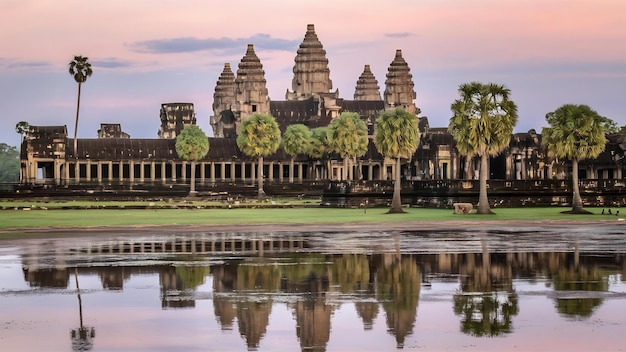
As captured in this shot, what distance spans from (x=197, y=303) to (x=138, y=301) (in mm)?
1399

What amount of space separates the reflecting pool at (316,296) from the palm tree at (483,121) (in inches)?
1317

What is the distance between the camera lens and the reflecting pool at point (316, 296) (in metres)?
20.5

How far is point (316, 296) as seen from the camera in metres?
26.4

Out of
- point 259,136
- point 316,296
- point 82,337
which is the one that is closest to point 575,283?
point 316,296

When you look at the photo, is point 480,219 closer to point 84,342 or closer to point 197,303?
point 197,303

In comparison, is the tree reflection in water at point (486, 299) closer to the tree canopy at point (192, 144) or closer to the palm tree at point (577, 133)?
the palm tree at point (577, 133)

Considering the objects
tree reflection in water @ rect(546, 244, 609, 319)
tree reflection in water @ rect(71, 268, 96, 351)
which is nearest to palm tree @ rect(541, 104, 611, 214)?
tree reflection in water @ rect(546, 244, 609, 319)

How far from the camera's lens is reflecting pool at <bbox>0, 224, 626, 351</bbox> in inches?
805

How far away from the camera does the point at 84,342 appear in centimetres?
2038

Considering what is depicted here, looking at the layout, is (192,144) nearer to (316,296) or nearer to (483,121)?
(483,121)

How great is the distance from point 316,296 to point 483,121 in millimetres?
52462

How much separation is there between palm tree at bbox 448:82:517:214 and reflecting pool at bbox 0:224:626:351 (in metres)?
33.4

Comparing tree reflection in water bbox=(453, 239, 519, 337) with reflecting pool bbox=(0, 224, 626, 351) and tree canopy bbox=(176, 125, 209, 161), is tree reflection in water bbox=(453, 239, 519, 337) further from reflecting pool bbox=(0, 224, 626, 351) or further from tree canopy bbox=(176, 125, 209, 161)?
tree canopy bbox=(176, 125, 209, 161)

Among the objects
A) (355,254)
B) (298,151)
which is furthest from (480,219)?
(298,151)
